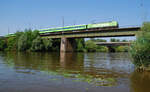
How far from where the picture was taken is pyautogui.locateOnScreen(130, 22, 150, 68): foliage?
1399 centimetres

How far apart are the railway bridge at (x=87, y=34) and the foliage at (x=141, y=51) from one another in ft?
87.3

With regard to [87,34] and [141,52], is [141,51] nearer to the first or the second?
[141,52]

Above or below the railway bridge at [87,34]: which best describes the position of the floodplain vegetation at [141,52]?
below

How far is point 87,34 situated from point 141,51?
1831 inches

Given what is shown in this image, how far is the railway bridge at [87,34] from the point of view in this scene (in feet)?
166

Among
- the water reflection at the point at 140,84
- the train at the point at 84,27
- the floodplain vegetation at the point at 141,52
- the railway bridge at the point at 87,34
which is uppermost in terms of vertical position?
the train at the point at 84,27

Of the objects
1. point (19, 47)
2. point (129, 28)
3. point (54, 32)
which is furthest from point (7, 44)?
point (129, 28)

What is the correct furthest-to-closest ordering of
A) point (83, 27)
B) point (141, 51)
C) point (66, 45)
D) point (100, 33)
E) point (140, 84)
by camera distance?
point (66, 45) < point (83, 27) < point (100, 33) < point (141, 51) < point (140, 84)

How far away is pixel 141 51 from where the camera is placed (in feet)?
46.5

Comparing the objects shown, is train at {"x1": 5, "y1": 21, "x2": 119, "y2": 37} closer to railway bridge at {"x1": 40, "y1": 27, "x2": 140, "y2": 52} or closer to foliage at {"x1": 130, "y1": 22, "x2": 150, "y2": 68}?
railway bridge at {"x1": 40, "y1": 27, "x2": 140, "y2": 52}

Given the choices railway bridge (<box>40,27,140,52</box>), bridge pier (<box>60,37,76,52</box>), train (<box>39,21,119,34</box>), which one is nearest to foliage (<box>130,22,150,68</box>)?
railway bridge (<box>40,27,140,52</box>)

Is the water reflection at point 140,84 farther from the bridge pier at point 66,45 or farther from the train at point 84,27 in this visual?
the bridge pier at point 66,45

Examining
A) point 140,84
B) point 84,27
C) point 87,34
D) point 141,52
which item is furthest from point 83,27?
point 140,84

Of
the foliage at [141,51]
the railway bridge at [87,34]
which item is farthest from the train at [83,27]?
the foliage at [141,51]
